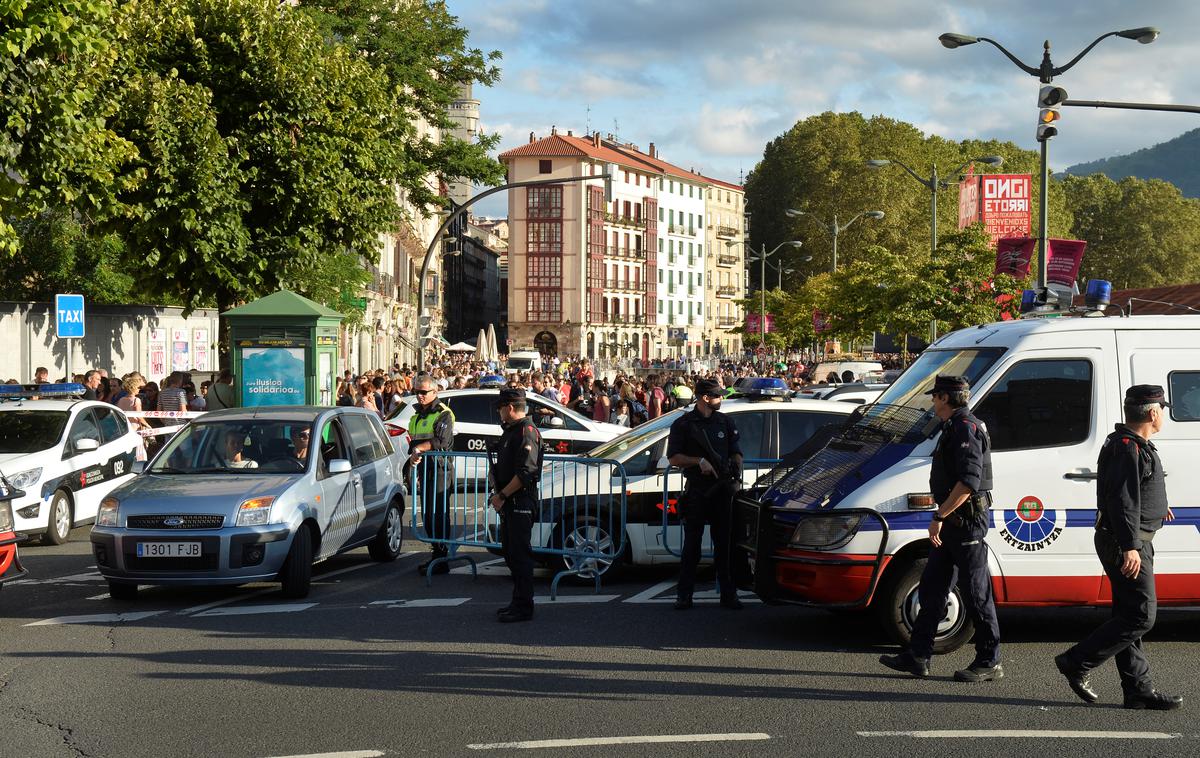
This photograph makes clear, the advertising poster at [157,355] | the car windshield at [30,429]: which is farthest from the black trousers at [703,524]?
the advertising poster at [157,355]

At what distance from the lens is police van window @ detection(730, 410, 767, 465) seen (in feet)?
40.9

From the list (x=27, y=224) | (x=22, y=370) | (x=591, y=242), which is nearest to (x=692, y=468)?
(x=22, y=370)

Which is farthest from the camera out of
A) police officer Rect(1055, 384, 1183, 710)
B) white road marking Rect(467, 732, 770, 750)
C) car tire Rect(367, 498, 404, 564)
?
car tire Rect(367, 498, 404, 564)

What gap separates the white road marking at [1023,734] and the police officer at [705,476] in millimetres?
3621

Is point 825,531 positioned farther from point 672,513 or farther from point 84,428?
point 84,428

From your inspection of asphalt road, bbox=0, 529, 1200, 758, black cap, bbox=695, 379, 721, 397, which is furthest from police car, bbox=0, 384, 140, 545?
black cap, bbox=695, 379, 721, 397

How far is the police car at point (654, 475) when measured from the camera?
11.5 metres

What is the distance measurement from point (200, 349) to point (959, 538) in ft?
88.6

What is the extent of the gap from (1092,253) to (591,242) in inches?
1655

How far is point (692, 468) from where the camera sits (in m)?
10.4

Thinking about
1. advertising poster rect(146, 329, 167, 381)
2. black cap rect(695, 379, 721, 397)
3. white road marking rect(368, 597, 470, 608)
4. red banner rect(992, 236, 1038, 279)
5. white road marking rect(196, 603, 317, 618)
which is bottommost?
white road marking rect(196, 603, 317, 618)

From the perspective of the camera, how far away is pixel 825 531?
8.57 meters

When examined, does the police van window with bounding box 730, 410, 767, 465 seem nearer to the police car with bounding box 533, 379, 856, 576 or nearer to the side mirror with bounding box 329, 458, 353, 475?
the police car with bounding box 533, 379, 856, 576

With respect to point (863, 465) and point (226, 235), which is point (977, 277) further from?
point (863, 465)
